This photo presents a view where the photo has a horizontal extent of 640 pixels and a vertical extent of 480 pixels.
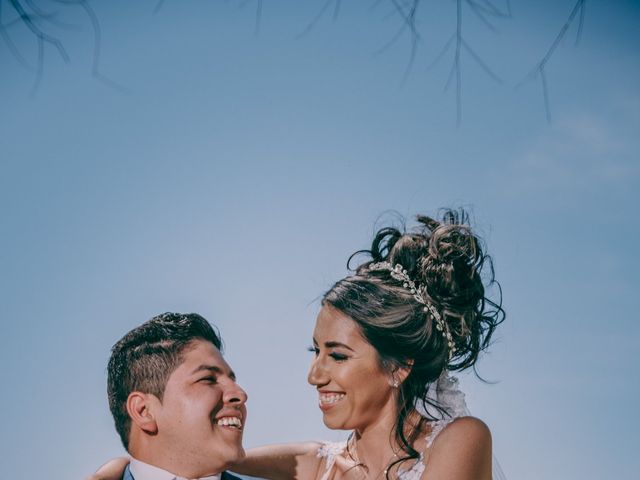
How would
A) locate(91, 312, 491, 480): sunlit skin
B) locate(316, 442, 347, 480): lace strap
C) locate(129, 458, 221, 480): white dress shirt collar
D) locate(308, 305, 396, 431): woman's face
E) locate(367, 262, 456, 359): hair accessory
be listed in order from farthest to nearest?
locate(316, 442, 347, 480): lace strap → locate(367, 262, 456, 359): hair accessory → locate(308, 305, 396, 431): woman's face → locate(91, 312, 491, 480): sunlit skin → locate(129, 458, 221, 480): white dress shirt collar

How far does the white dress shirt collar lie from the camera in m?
4.36

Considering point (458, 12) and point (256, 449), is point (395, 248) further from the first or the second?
point (458, 12)

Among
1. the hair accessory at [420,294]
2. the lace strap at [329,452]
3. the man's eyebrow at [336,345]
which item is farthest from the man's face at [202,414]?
the hair accessory at [420,294]

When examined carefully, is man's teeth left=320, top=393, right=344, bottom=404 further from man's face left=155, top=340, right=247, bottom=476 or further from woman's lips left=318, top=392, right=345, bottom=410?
man's face left=155, top=340, right=247, bottom=476

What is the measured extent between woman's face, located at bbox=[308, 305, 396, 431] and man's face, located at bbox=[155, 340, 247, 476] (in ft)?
2.68

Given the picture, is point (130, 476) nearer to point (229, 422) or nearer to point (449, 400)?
point (229, 422)

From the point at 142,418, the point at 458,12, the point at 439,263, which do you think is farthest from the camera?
the point at 439,263

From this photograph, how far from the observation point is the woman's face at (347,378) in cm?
520

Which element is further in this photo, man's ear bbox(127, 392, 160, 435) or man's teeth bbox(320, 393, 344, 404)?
man's teeth bbox(320, 393, 344, 404)

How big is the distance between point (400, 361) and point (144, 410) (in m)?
1.90

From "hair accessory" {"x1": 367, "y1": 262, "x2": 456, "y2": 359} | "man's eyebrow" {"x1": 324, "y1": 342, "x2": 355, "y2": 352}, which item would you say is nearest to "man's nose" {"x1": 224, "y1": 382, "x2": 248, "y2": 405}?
"man's eyebrow" {"x1": 324, "y1": 342, "x2": 355, "y2": 352}

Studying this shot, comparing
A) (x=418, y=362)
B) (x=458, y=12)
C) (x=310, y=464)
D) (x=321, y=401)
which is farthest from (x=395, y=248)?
(x=458, y=12)

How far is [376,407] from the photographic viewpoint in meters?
5.34

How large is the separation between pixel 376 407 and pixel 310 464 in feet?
2.88
